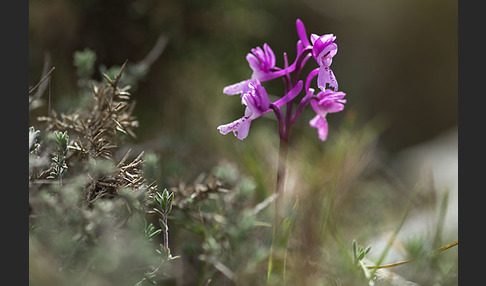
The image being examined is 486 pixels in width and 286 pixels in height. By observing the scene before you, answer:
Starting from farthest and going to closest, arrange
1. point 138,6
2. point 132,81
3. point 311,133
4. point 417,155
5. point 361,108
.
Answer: point 361,108 → point 417,155 → point 311,133 → point 138,6 → point 132,81

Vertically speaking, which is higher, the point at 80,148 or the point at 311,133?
the point at 80,148

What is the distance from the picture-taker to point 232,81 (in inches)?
72.1

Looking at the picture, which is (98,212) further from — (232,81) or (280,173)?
(232,81)

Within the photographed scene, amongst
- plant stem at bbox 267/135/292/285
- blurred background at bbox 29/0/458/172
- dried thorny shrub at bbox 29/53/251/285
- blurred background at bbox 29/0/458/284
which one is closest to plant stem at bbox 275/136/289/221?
plant stem at bbox 267/135/292/285

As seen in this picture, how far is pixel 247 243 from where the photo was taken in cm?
108

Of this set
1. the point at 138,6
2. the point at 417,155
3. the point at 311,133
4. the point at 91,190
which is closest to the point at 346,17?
the point at 417,155

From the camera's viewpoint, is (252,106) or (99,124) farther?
(99,124)

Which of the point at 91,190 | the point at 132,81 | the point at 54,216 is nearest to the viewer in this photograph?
the point at 54,216

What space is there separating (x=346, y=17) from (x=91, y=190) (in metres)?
2.30

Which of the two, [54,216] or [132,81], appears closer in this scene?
[54,216]

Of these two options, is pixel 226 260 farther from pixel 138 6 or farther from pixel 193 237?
pixel 138 6

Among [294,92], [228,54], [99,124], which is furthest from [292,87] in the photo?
[228,54]

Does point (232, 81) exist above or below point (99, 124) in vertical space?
below

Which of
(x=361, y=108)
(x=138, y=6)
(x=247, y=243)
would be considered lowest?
(x=361, y=108)
